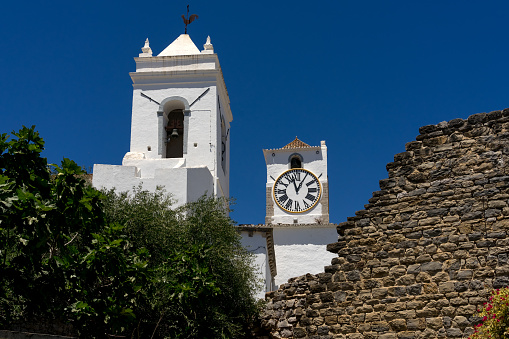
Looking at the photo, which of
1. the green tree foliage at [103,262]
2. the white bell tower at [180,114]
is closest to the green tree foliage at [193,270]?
the green tree foliage at [103,262]

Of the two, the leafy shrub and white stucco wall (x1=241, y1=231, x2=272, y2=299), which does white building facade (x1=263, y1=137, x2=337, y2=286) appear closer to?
white stucco wall (x1=241, y1=231, x2=272, y2=299)

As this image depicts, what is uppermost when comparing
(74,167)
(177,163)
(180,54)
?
(180,54)

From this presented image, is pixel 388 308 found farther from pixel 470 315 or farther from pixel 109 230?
pixel 109 230

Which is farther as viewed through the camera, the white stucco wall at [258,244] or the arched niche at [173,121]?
the arched niche at [173,121]

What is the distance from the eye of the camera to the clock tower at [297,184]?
44656mm

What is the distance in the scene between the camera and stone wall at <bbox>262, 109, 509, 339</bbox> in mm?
10289

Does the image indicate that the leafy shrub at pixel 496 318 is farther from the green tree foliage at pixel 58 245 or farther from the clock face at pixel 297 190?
the clock face at pixel 297 190

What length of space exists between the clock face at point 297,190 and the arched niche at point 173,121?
1551cm

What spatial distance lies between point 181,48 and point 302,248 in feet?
43.4

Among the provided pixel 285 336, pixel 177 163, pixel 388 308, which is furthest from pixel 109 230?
pixel 177 163

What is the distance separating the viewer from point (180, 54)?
32.6 meters

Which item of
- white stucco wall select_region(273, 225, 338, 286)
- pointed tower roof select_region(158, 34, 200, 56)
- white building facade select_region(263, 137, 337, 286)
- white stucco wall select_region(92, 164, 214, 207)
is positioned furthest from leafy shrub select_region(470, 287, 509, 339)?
white building facade select_region(263, 137, 337, 286)

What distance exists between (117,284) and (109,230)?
3.16 feet

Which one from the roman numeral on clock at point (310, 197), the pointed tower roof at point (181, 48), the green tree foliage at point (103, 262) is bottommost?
the green tree foliage at point (103, 262)
